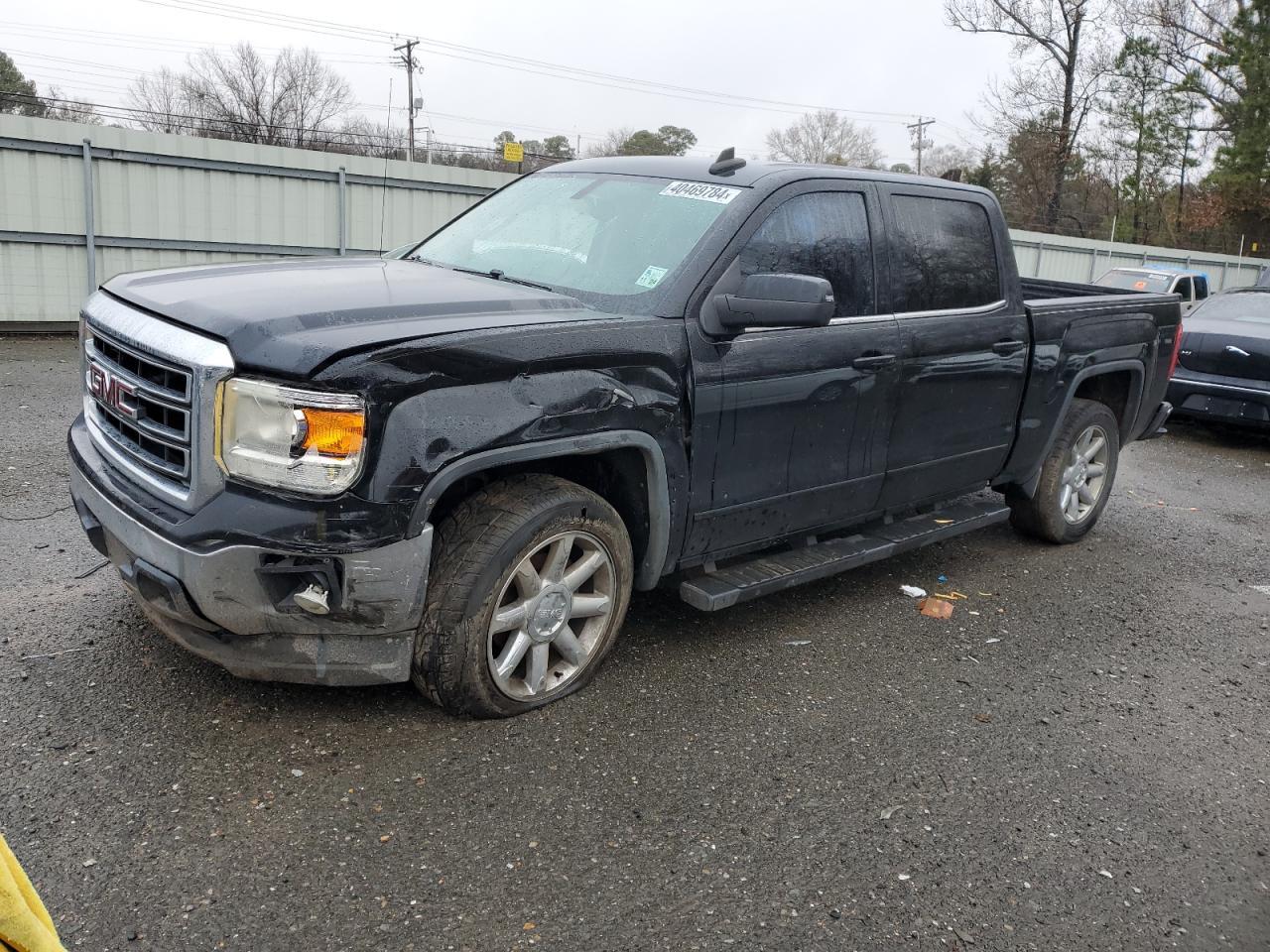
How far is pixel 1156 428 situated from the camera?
22.0 feet

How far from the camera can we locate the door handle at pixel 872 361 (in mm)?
4272

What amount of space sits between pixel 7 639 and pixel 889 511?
3704 millimetres

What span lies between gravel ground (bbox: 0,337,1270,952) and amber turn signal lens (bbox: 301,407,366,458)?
101 centimetres

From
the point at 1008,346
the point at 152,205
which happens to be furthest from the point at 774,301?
the point at 152,205

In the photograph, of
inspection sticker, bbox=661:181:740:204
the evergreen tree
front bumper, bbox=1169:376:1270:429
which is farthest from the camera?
the evergreen tree

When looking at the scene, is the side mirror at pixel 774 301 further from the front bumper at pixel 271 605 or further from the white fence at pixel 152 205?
the white fence at pixel 152 205

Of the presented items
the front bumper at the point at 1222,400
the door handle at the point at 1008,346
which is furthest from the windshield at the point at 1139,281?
the door handle at the point at 1008,346

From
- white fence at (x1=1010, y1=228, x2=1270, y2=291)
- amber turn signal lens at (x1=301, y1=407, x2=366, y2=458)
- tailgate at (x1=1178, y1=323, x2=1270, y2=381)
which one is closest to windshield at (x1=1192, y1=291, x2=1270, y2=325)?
tailgate at (x1=1178, y1=323, x2=1270, y2=381)

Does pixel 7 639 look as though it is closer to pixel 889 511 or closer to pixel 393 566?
pixel 393 566

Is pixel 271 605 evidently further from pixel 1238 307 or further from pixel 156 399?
pixel 1238 307

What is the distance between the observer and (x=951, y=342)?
4723 mm

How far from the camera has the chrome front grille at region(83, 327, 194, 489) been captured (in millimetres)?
3061

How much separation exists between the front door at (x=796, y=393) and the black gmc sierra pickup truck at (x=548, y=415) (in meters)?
0.01

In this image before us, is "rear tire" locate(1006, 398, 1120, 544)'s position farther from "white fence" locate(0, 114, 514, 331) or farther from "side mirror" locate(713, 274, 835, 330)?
"white fence" locate(0, 114, 514, 331)
